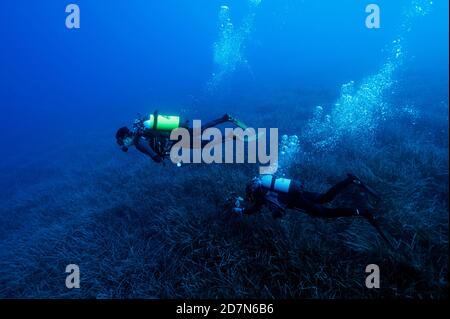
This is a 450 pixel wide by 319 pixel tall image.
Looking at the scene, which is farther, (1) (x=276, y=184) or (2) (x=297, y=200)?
(1) (x=276, y=184)

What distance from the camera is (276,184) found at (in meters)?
4.41

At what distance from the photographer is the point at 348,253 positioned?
A: 165 inches

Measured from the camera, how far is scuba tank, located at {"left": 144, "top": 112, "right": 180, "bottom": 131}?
15.5 feet

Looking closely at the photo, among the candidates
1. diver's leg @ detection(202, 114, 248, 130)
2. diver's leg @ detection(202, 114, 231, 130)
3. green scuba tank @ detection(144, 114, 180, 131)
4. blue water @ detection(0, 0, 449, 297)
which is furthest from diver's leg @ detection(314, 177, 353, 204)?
green scuba tank @ detection(144, 114, 180, 131)

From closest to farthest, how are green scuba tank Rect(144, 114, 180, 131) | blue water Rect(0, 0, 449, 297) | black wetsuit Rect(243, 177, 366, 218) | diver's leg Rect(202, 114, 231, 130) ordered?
black wetsuit Rect(243, 177, 366, 218) < green scuba tank Rect(144, 114, 180, 131) < diver's leg Rect(202, 114, 231, 130) < blue water Rect(0, 0, 449, 297)

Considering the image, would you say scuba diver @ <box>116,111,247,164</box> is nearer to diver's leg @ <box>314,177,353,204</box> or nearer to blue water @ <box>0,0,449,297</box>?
diver's leg @ <box>314,177,353,204</box>

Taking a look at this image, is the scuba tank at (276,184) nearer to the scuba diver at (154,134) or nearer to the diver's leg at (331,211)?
the diver's leg at (331,211)

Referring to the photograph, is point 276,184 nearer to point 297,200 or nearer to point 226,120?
point 297,200

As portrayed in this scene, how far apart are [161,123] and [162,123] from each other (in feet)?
0.05

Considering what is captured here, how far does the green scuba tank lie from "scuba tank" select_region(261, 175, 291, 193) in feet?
5.68

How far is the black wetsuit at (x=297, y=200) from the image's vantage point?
4109 millimetres

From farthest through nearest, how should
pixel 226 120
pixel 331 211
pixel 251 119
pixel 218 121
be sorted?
1. pixel 251 119
2. pixel 218 121
3. pixel 226 120
4. pixel 331 211

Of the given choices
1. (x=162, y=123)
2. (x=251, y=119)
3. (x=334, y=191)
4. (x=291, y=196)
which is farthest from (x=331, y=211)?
(x=251, y=119)
